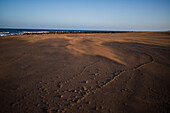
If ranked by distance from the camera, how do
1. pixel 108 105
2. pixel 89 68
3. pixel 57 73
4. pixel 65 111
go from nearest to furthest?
1. pixel 65 111
2. pixel 108 105
3. pixel 57 73
4. pixel 89 68

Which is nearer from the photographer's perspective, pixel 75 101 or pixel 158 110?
pixel 158 110

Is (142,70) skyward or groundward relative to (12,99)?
skyward

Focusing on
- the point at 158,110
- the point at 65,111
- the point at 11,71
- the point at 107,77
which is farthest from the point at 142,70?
the point at 11,71

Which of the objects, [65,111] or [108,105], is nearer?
[65,111]

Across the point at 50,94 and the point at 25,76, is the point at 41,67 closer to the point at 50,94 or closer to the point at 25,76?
the point at 25,76

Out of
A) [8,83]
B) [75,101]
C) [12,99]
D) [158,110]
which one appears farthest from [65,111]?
[8,83]

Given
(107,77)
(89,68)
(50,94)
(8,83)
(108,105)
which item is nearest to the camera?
(108,105)

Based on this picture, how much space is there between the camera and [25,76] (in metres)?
2.24

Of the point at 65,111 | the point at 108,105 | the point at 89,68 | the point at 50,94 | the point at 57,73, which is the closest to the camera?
the point at 65,111

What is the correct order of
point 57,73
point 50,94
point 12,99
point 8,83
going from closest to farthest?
1. point 12,99
2. point 50,94
3. point 8,83
4. point 57,73

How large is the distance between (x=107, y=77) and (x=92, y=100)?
801 mm

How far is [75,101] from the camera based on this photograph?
1.50 meters

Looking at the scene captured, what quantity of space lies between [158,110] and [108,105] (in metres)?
0.70

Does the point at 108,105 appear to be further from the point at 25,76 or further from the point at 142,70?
the point at 25,76
